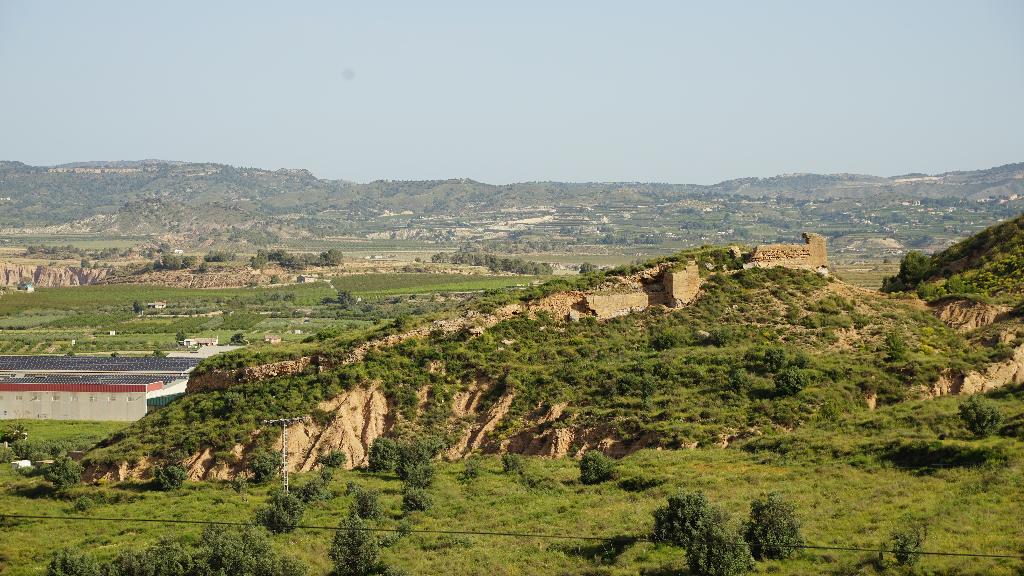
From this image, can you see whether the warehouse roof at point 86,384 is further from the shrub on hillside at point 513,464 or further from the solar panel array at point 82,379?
the shrub on hillside at point 513,464

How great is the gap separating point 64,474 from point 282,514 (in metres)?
10.2

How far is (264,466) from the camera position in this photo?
37.5 meters

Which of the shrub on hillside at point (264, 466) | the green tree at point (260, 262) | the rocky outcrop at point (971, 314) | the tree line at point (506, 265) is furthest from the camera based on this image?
the green tree at point (260, 262)

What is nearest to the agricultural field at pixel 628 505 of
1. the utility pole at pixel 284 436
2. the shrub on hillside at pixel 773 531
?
the shrub on hillside at pixel 773 531

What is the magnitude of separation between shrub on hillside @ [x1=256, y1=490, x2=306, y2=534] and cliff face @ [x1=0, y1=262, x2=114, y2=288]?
14020cm

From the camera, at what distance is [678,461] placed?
113 feet

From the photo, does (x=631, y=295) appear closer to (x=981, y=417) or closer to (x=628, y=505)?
(x=628, y=505)

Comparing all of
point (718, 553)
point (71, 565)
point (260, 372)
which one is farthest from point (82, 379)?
point (718, 553)

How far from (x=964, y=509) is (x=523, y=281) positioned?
310ft

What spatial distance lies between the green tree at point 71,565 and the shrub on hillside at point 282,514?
4973 millimetres

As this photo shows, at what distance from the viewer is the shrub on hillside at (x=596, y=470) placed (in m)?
34.4

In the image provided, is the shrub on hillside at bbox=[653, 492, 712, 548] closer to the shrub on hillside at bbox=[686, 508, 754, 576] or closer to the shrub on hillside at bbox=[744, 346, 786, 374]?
the shrub on hillside at bbox=[686, 508, 754, 576]

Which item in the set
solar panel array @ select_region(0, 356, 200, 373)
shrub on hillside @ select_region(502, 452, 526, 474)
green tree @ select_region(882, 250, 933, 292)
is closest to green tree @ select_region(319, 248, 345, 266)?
solar panel array @ select_region(0, 356, 200, 373)

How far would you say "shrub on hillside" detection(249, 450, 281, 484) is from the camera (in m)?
37.4
